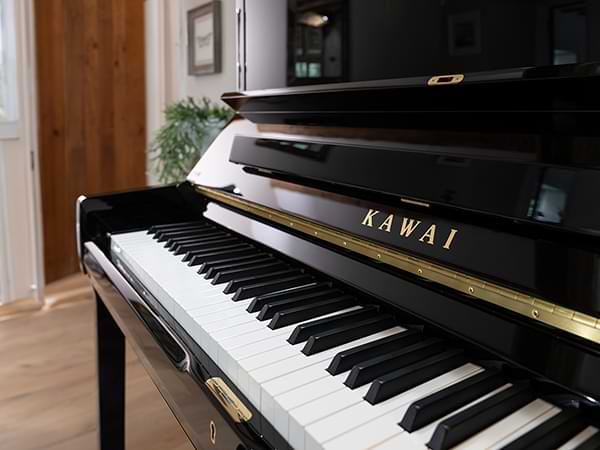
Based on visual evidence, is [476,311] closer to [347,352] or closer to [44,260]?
[347,352]

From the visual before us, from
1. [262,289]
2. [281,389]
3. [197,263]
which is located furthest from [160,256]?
[281,389]

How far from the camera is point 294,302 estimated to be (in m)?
0.72

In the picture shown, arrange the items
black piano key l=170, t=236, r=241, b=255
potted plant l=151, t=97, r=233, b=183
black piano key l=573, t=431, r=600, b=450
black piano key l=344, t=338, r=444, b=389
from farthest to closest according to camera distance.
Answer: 1. potted plant l=151, t=97, r=233, b=183
2. black piano key l=170, t=236, r=241, b=255
3. black piano key l=344, t=338, r=444, b=389
4. black piano key l=573, t=431, r=600, b=450

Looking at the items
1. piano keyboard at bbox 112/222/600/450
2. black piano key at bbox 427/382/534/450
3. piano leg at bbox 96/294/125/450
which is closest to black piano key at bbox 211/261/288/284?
piano keyboard at bbox 112/222/600/450

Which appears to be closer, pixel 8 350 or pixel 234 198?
pixel 234 198

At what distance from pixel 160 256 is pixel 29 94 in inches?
80.4

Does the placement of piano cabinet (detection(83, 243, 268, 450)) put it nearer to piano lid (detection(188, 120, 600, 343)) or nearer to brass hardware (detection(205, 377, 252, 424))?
brass hardware (detection(205, 377, 252, 424))

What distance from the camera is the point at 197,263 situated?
0.94 meters

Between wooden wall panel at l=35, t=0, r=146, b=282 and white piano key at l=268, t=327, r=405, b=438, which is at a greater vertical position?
wooden wall panel at l=35, t=0, r=146, b=282

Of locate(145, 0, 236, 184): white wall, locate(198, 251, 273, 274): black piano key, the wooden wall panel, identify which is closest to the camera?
locate(198, 251, 273, 274): black piano key

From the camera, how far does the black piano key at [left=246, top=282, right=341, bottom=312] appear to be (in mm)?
734

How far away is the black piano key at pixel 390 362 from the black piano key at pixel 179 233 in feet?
2.11

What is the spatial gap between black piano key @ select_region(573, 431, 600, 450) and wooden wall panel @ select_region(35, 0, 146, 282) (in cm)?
303

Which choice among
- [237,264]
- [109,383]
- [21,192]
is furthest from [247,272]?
[21,192]
